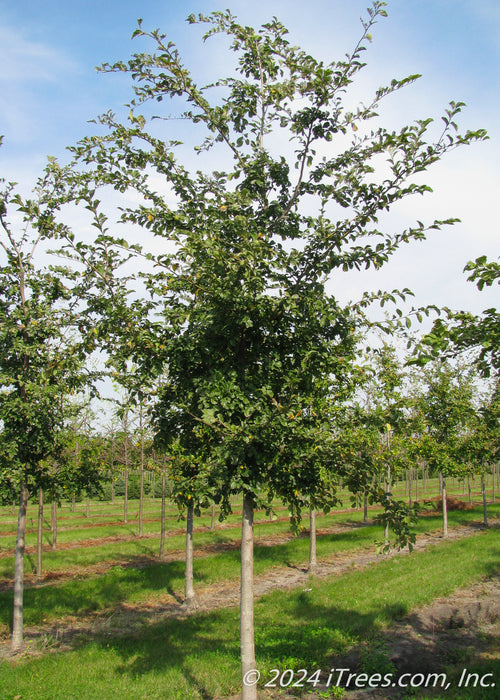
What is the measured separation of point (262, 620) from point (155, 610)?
13.3 feet

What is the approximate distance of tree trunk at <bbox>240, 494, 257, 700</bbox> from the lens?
16.2 ft

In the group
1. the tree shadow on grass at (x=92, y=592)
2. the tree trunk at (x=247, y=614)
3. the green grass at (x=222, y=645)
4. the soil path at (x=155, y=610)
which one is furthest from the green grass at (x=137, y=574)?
the tree trunk at (x=247, y=614)

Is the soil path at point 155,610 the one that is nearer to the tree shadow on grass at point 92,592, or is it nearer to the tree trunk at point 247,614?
the tree shadow on grass at point 92,592

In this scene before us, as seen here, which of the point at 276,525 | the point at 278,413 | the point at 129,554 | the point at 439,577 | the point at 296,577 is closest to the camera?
the point at 278,413

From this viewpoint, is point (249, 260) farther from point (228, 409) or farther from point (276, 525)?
point (276, 525)

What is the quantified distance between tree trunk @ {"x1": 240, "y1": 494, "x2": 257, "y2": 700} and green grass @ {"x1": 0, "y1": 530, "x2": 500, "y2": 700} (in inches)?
105

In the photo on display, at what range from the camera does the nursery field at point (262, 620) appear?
7.53m

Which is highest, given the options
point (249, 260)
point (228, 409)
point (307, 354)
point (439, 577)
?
point (249, 260)

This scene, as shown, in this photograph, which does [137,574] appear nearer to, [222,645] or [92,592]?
[92,592]

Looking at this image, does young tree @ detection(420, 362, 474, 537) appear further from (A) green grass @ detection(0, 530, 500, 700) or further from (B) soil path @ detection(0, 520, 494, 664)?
(A) green grass @ detection(0, 530, 500, 700)

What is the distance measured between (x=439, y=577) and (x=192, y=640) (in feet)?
24.9

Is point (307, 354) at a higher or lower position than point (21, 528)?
higher

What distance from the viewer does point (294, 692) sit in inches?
278

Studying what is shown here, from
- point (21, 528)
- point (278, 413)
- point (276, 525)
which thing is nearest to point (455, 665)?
point (278, 413)
